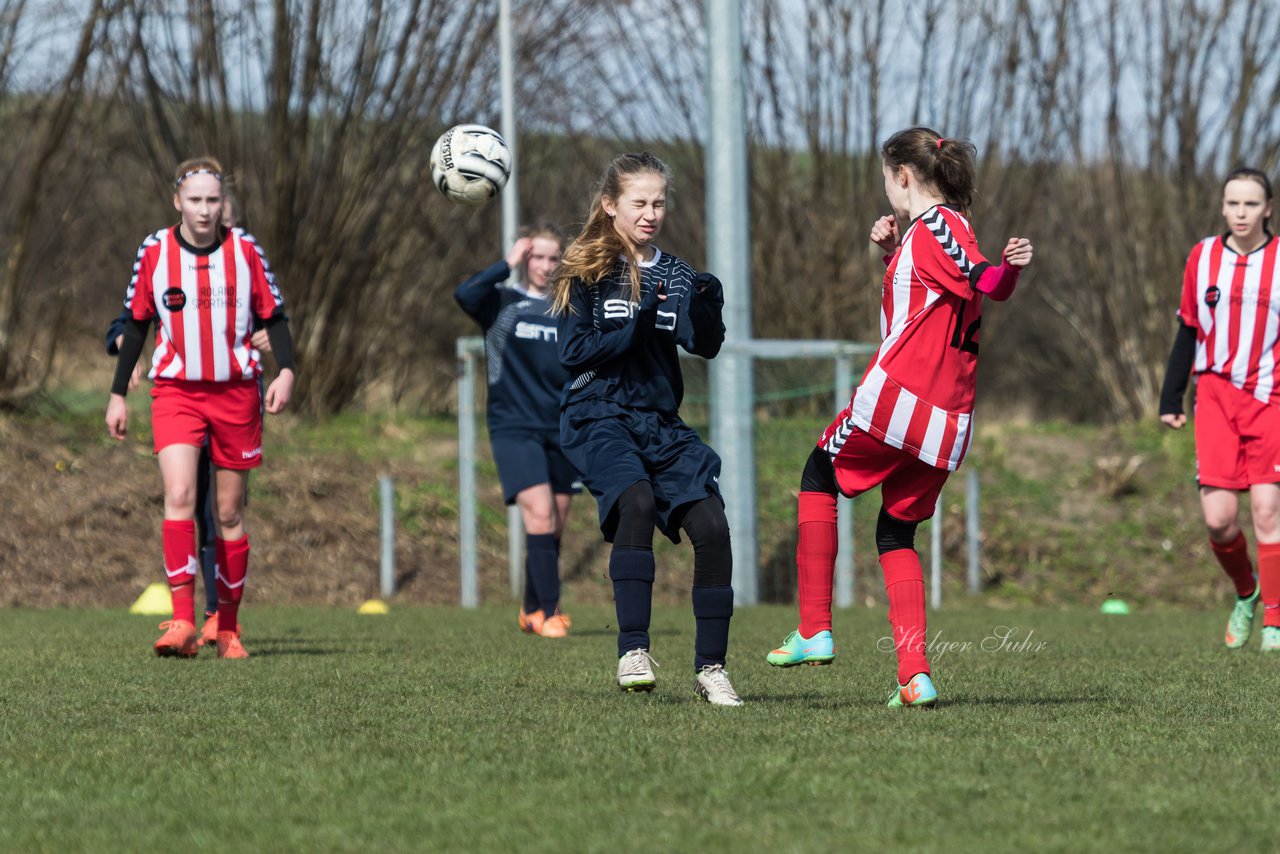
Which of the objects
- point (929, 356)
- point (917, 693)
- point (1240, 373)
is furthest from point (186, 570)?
point (1240, 373)

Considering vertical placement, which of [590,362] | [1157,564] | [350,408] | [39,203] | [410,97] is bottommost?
[1157,564]

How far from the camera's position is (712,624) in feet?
16.5

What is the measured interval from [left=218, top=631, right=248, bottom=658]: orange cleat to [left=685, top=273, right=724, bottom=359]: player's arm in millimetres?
2804

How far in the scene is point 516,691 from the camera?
5.47m

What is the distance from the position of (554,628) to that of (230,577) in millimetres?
2005

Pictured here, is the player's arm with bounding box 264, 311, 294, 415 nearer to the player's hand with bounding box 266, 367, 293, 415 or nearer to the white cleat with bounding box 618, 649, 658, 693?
the player's hand with bounding box 266, 367, 293, 415

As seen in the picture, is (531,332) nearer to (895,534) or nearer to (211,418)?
(211,418)

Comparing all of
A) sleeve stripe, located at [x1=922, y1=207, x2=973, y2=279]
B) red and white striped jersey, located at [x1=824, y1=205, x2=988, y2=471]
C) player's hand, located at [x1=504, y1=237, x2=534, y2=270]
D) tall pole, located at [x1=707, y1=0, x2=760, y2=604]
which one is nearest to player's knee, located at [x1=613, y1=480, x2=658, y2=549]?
red and white striped jersey, located at [x1=824, y1=205, x2=988, y2=471]

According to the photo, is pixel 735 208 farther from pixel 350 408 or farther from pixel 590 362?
pixel 590 362

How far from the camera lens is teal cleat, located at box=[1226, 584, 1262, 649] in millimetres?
7680

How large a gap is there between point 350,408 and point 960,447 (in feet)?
42.0

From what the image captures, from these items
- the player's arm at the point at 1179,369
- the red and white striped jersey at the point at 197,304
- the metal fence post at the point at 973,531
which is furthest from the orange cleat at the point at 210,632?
the metal fence post at the point at 973,531

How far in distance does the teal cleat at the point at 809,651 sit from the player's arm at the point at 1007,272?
117 cm

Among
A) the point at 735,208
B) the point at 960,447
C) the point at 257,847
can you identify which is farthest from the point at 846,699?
the point at 735,208
